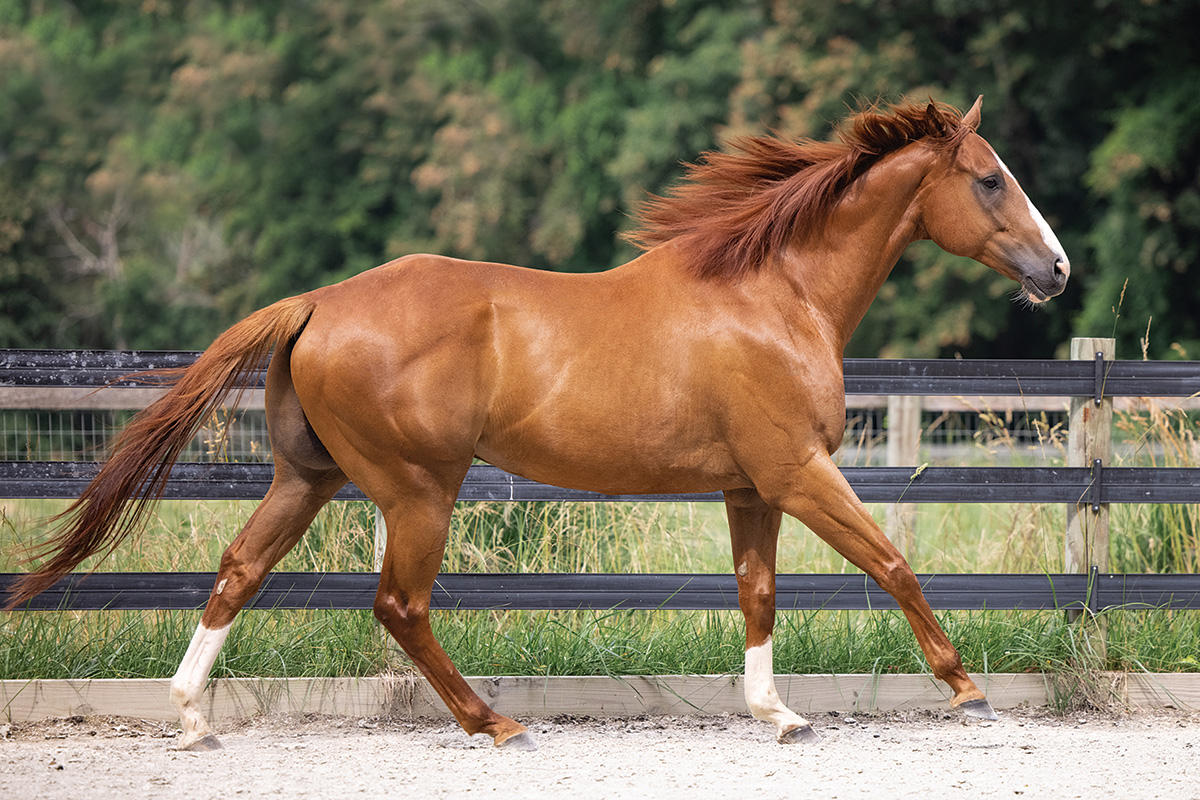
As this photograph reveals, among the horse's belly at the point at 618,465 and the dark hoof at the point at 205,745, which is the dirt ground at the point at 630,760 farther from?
the horse's belly at the point at 618,465

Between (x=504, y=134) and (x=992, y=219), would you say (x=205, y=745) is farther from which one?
(x=504, y=134)

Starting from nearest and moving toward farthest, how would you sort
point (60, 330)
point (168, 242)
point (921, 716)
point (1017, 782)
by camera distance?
1. point (1017, 782)
2. point (921, 716)
3. point (60, 330)
4. point (168, 242)

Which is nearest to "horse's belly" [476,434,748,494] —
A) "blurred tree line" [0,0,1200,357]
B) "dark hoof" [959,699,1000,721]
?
"dark hoof" [959,699,1000,721]

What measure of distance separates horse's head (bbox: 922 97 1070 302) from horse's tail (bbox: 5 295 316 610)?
2427 millimetres

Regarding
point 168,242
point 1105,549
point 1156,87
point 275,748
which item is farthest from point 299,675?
point 168,242

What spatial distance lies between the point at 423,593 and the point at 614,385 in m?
1.04

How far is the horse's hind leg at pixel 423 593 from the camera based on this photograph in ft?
13.4

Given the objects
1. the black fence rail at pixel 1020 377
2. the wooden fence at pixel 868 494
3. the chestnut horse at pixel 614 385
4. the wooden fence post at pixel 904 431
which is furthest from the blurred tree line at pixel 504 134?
the chestnut horse at pixel 614 385

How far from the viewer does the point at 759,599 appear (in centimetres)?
433

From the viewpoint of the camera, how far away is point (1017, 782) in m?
3.70

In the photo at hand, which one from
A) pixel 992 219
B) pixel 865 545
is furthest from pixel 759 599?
pixel 992 219

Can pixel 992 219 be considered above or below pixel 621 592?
above

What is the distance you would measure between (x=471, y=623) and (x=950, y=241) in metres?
2.57

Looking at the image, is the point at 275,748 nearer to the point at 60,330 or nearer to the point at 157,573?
the point at 157,573
